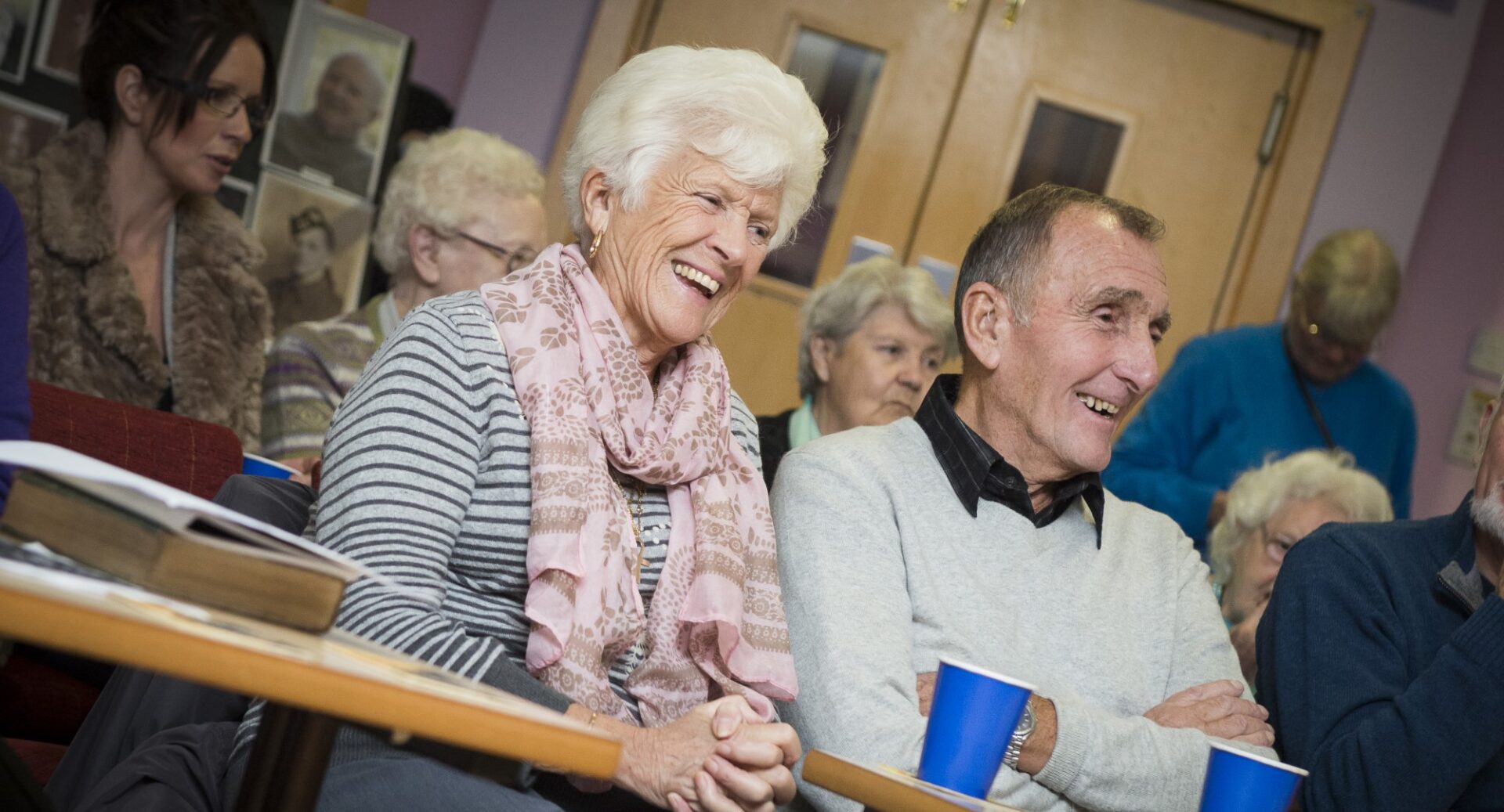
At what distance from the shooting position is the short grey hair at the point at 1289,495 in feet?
9.48

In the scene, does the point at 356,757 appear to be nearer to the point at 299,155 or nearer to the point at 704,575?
the point at 704,575

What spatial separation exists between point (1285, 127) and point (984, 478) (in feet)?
10.2

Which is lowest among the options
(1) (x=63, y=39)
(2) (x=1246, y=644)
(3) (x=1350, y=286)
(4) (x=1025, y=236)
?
(2) (x=1246, y=644)

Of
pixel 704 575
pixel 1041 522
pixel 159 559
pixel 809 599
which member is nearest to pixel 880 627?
pixel 809 599

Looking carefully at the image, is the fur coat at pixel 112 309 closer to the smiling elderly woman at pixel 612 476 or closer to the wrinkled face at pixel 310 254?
the wrinkled face at pixel 310 254

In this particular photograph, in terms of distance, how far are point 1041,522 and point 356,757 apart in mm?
1035

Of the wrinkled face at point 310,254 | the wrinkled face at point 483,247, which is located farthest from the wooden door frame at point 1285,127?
the wrinkled face at point 483,247

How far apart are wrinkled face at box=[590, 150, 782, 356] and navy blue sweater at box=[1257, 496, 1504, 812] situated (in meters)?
0.94

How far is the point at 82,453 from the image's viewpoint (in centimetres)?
209

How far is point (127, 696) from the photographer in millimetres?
1562

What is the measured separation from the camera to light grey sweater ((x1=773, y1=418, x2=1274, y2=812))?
5.70ft

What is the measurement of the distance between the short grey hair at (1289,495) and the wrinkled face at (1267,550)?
11 millimetres

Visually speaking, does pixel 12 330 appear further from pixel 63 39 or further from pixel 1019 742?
pixel 63 39

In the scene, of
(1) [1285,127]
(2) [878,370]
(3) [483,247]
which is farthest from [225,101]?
(1) [1285,127]
